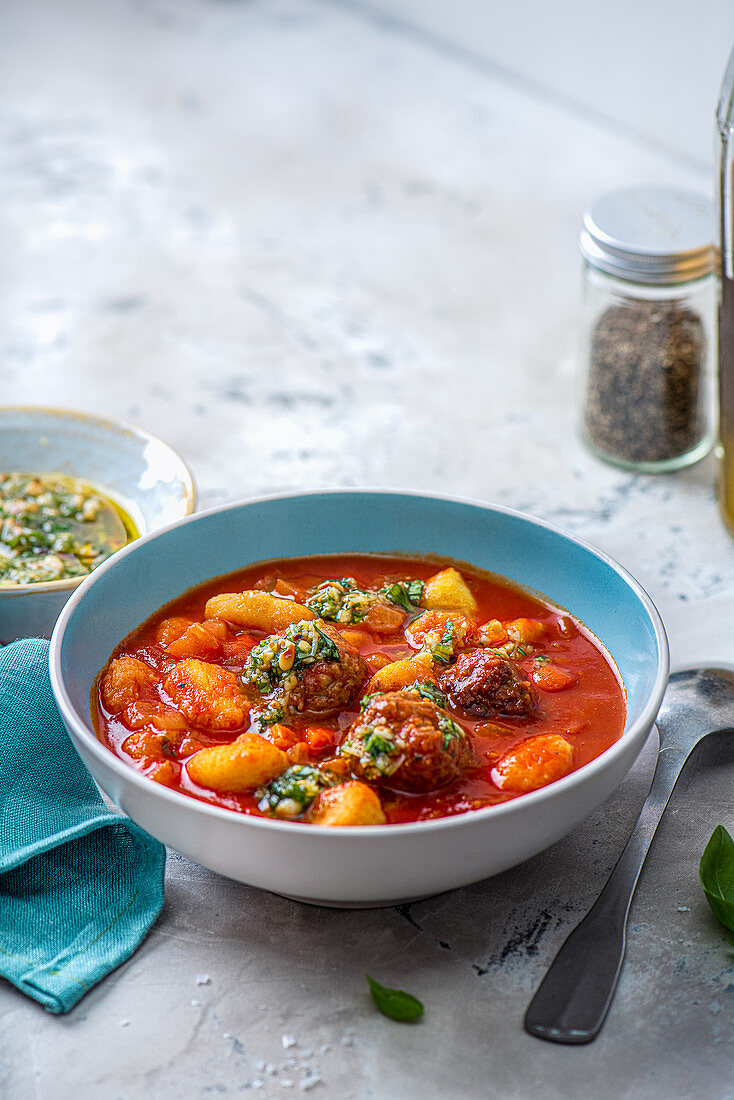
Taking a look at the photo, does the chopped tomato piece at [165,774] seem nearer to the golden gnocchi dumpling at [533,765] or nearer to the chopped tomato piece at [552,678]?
the golden gnocchi dumpling at [533,765]

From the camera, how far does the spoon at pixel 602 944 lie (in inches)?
55.2

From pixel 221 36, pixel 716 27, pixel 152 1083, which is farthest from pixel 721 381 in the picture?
pixel 221 36

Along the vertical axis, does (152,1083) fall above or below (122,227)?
above

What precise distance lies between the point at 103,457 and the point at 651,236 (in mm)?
1336

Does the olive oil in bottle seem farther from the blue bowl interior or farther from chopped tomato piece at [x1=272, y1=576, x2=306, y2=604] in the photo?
chopped tomato piece at [x1=272, y1=576, x2=306, y2=604]

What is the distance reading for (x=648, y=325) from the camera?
271 cm

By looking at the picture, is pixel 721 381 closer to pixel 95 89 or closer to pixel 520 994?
pixel 520 994

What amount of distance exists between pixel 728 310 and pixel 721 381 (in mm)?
161

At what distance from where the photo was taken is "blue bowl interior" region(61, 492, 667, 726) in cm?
178

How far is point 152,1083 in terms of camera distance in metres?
1.37

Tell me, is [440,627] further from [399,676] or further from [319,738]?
[319,738]

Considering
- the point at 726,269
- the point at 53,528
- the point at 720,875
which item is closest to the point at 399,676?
the point at 720,875

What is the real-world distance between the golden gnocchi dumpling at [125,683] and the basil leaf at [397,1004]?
549mm

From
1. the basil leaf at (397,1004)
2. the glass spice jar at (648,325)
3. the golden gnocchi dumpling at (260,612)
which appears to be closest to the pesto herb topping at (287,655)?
the golden gnocchi dumpling at (260,612)
